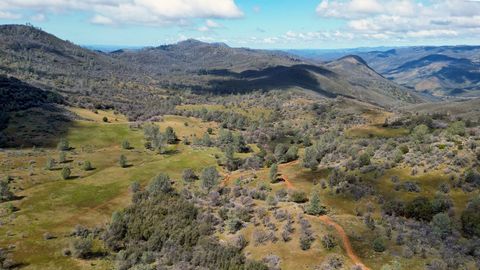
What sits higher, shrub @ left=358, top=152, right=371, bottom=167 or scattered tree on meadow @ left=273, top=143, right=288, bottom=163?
shrub @ left=358, top=152, right=371, bottom=167

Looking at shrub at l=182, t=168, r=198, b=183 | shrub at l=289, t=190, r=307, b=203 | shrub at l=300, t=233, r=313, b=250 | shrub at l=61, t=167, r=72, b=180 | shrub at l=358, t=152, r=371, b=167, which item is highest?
shrub at l=358, t=152, r=371, b=167

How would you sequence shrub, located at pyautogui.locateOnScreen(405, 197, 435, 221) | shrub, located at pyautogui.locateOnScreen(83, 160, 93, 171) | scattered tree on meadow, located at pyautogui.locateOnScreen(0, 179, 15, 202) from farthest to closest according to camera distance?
shrub, located at pyautogui.locateOnScreen(83, 160, 93, 171), scattered tree on meadow, located at pyautogui.locateOnScreen(0, 179, 15, 202), shrub, located at pyautogui.locateOnScreen(405, 197, 435, 221)

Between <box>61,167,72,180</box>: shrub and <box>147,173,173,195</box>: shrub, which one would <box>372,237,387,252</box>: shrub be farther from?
<box>61,167,72,180</box>: shrub

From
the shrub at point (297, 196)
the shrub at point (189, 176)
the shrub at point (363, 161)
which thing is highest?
the shrub at point (363, 161)


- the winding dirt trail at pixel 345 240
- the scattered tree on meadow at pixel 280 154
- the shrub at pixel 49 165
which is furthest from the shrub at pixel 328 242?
the shrub at pixel 49 165

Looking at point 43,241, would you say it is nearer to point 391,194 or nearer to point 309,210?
point 309,210

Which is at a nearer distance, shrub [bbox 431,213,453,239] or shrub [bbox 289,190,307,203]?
shrub [bbox 431,213,453,239]

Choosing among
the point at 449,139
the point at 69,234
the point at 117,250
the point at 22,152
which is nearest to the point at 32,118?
the point at 22,152

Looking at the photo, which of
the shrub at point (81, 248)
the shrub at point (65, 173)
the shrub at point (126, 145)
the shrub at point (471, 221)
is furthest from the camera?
the shrub at point (126, 145)

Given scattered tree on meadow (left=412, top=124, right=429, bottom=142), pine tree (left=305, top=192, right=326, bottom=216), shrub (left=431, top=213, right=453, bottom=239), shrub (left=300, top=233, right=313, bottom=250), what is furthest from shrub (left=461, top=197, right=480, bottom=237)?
scattered tree on meadow (left=412, top=124, right=429, bottom=142)

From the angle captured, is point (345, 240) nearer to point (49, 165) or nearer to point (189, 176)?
point (189, 176)

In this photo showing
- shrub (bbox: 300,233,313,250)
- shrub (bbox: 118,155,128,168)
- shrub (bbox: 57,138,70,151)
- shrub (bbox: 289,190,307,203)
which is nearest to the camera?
shrub (bbox: 300,233,313,250)

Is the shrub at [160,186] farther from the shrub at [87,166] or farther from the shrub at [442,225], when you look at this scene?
the shrub at [442,225]
